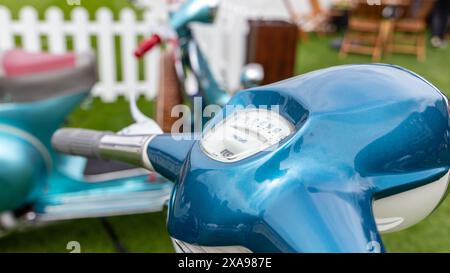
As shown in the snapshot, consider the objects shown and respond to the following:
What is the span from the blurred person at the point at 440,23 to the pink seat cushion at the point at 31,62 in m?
6.07

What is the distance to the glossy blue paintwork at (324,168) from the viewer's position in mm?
568

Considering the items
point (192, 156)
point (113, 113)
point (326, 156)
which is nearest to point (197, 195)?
point (192, 156)

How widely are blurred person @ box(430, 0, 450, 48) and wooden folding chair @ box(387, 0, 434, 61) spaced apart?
0.36 metres

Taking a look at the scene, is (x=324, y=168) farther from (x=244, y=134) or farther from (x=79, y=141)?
(x=79, y=141)

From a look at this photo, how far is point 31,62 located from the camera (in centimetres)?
229

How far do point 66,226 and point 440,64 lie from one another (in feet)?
17.2

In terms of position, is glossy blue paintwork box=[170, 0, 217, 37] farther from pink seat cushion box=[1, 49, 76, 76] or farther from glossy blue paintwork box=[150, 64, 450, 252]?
glossy blue paintwork box=[150, 64, 450, 252]

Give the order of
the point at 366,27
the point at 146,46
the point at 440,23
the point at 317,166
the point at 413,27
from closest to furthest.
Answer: the point at 317,166
the point at 146,46
the point at 366,27
the point at 413,27
the point at 440,23

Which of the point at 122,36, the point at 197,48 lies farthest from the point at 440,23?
the point at 197,48

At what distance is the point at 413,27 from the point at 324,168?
645 cm

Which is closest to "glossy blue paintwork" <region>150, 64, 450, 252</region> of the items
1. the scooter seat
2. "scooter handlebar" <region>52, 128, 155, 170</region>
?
"scooter handlebar" <region>52, 128, 155, 170</region>

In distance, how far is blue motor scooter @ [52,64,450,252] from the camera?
1.88 feet

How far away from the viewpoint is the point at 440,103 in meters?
0.69
